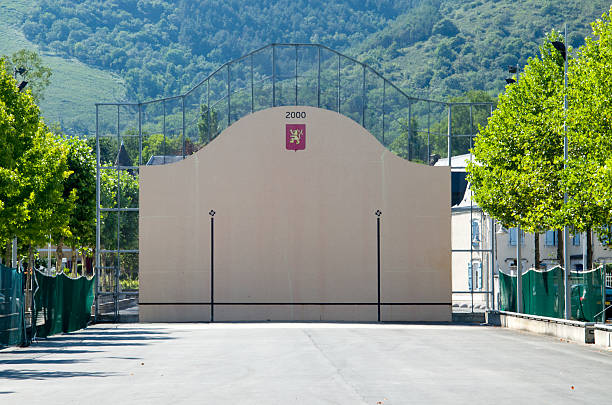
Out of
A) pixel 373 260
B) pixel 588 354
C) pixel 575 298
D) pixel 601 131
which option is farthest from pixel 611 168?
pixel 373 260

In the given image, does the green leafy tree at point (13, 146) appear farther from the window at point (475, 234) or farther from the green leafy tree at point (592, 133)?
the window at point (475, 234)

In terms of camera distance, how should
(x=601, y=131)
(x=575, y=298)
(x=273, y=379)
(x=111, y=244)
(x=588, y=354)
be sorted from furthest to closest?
(x=111, y=244), (x=575, y=298), (x=601, y=131), (x=588, y=354), (x=273, y=379)

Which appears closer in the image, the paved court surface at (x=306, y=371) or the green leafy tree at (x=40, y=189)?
the paved court surface at (x=306, y=371)

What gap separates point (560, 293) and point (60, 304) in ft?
56.1

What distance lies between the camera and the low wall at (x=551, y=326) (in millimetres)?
30859

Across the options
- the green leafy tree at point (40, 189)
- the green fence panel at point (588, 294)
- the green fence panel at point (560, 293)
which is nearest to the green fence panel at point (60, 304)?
the green leafy tree at point (40, 189)

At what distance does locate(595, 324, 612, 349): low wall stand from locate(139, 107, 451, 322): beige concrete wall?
2098 cm

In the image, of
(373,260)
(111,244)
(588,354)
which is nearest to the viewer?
(588,354)

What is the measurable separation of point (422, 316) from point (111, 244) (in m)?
37.4

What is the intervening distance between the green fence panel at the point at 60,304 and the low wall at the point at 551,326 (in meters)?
16.2

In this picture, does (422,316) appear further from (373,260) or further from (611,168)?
(611,168)

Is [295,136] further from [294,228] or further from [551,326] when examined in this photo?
[551,326]

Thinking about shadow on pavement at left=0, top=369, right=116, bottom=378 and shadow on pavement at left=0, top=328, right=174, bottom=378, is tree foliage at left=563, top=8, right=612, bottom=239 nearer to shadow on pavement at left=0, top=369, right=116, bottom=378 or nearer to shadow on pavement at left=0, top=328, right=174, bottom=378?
shadow on pavement at left=0, top=328, right=174, bottom=378

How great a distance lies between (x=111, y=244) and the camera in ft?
269
